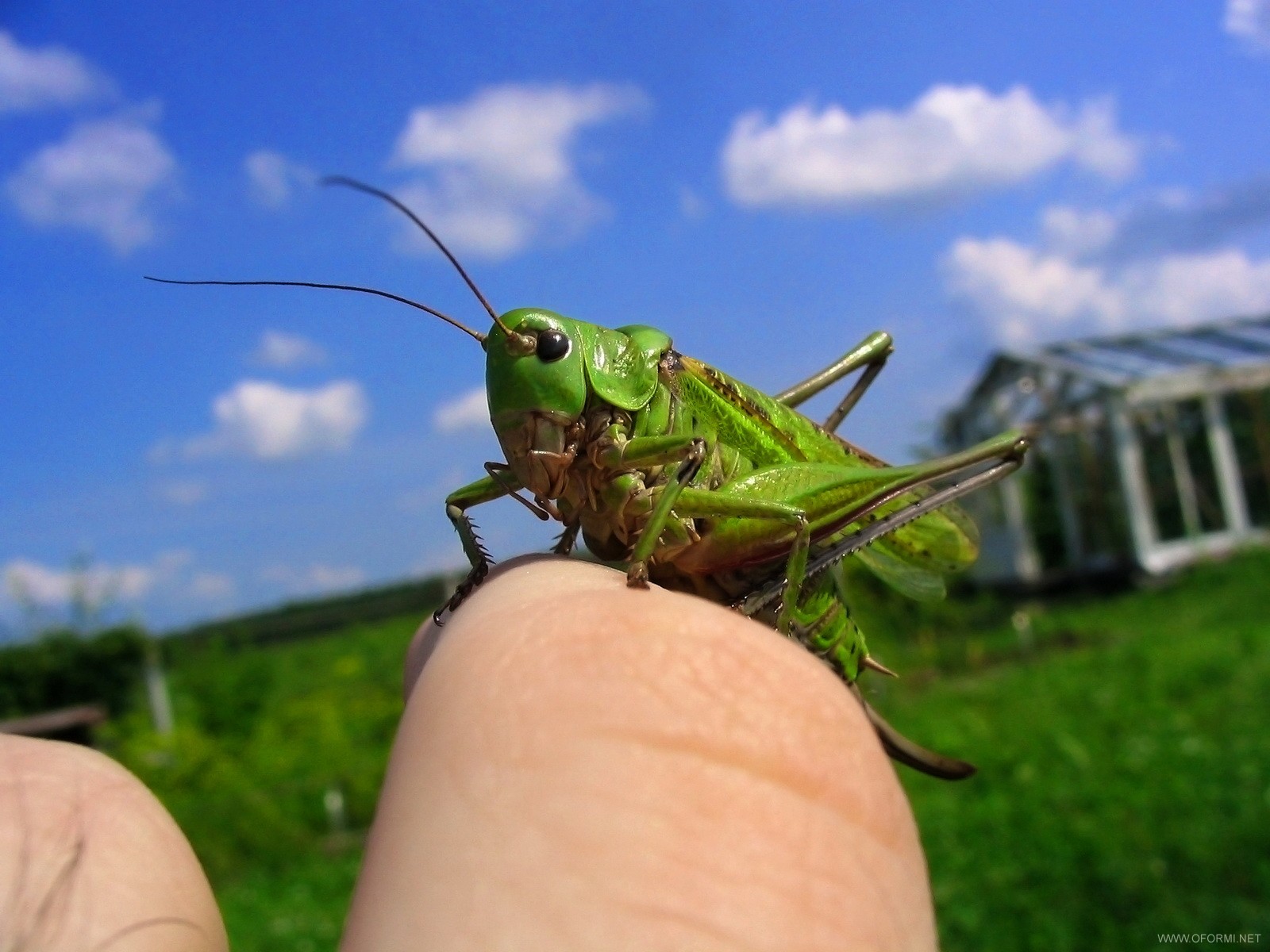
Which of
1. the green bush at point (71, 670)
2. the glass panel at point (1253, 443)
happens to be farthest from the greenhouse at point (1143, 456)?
the green bush at point (71, 670)

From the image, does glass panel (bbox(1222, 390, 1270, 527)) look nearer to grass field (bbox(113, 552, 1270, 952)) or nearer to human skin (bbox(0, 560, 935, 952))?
grass field (bbox(113, 552, 1270, 952))

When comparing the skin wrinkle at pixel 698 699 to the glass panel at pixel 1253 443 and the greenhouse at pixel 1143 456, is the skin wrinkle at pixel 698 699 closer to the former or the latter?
the greenhouse at pixel 1143 456

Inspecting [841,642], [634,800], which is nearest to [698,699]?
[634,800]

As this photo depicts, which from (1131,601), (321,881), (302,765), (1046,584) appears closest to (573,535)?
(321,881)

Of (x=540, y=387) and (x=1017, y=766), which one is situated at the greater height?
(x=540, y=387)

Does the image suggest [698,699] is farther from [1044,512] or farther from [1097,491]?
[1044,512]

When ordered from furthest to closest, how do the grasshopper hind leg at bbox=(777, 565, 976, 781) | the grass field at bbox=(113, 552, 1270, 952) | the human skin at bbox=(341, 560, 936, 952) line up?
the grass field at bbox=(113, 552, 1270, 952), the grasshopper hind leg at bbox=(777, 565, 976, 781), the human skin at bbox=(341, 560, 936, 952)

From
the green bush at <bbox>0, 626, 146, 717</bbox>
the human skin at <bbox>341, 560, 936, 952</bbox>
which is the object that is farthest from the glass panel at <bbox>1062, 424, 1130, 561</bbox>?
the human skin at <bbox>341, 560, 936, 952</bbox>
